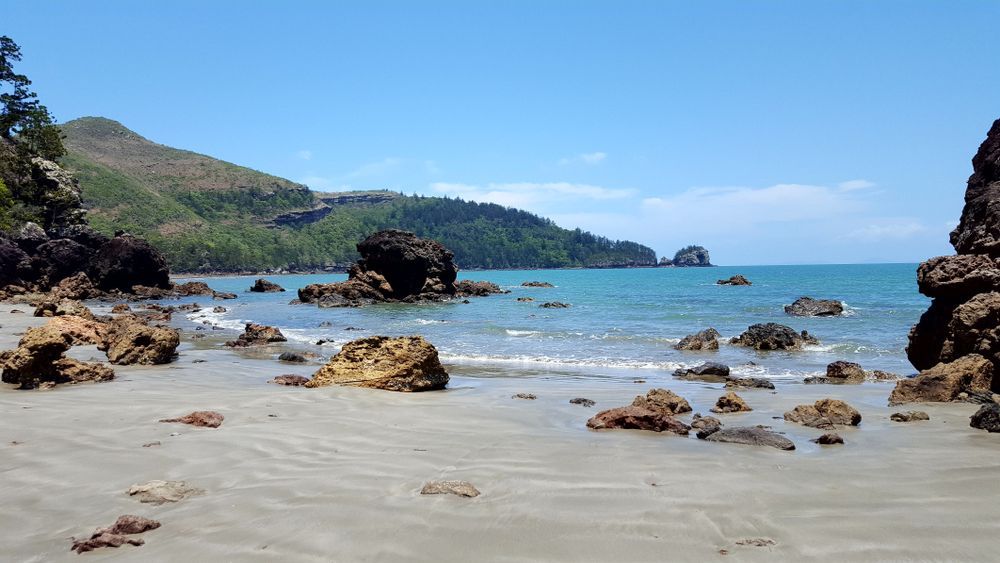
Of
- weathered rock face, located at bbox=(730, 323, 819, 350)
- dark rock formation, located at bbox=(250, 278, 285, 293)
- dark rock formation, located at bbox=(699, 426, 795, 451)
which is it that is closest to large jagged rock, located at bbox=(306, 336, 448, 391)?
dark rock formation, located at bbox=(699, 426, 795, 451)

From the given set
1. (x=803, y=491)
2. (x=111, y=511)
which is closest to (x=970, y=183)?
(x=803, y=491)

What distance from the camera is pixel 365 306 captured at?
143 feet

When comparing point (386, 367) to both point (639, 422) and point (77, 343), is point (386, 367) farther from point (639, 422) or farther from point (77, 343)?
point (77, 343)

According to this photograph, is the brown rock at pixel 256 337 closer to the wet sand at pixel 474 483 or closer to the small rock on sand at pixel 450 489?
the wet sand at pixel 474 483

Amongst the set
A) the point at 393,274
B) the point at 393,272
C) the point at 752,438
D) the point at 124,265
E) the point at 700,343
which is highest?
the point at 124,265

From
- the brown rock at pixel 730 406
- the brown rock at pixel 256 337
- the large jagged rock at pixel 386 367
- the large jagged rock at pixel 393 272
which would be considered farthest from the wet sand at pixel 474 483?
the large jagged rock at pixel 393 272

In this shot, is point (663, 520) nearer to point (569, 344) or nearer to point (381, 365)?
point (381, 365)

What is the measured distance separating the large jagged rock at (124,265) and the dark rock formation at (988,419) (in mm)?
54759

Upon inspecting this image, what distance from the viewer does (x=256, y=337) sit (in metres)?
18.5

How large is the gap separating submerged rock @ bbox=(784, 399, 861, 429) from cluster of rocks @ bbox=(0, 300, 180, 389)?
10.5 m

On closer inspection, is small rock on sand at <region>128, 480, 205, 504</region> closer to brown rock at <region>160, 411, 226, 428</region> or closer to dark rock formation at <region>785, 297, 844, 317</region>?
brown rock at <region>160, 411, 226, 428</region>

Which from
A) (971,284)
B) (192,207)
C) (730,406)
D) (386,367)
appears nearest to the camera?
(730,406)

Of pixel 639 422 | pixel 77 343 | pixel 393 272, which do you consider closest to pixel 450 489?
pixel 639 422

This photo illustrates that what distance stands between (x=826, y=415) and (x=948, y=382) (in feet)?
9.81
